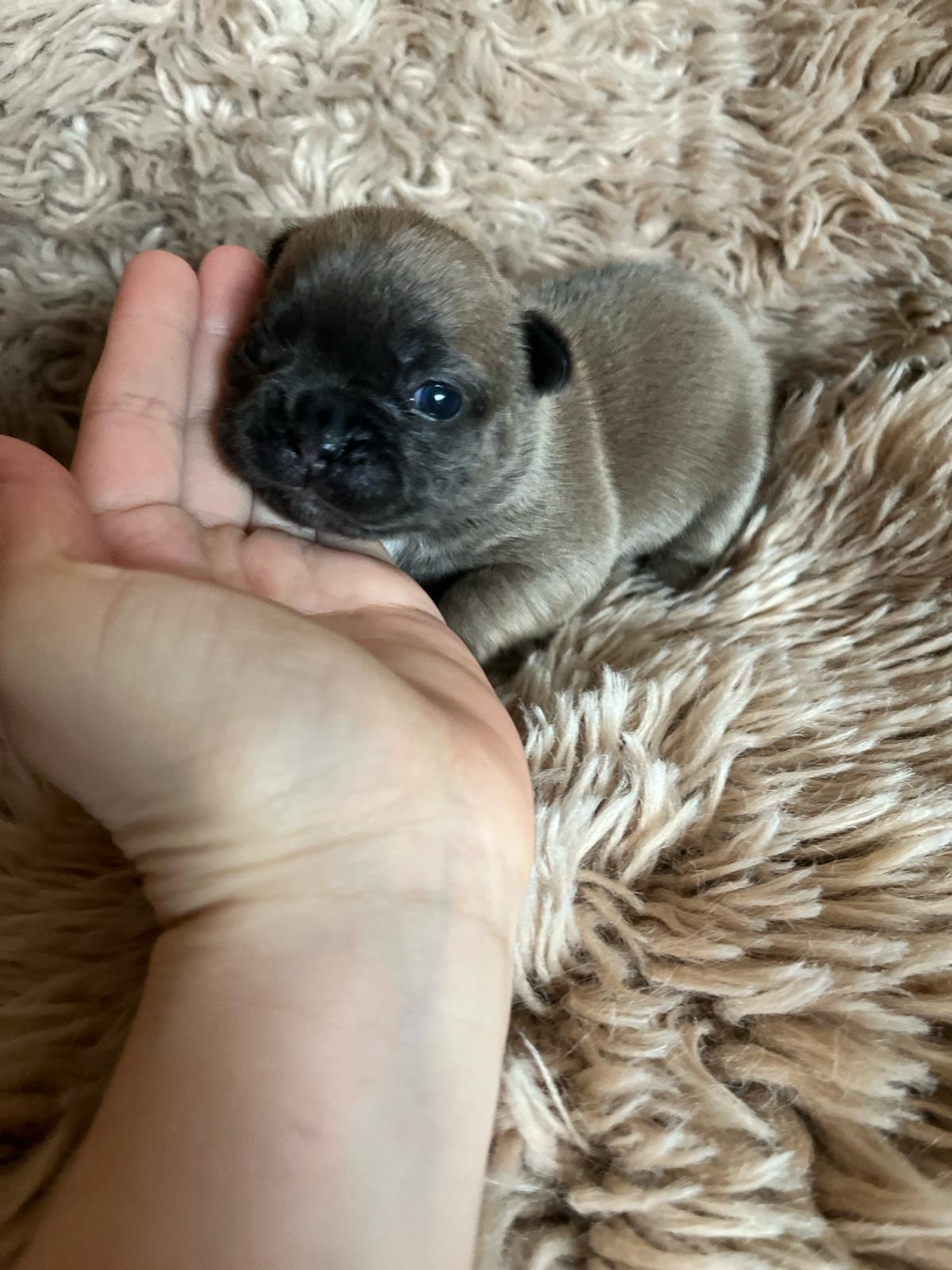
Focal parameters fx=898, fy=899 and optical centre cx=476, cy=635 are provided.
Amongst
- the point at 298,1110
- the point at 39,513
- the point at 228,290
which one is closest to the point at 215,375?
the point at 228,290

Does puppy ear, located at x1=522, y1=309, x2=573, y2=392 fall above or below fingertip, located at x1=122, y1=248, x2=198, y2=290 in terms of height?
below

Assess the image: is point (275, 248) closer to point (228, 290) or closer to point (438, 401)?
point (228, 290)

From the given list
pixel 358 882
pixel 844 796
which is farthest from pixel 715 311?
pixel 358 882

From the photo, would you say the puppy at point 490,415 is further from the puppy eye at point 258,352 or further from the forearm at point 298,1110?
the forearm at point 298,1110

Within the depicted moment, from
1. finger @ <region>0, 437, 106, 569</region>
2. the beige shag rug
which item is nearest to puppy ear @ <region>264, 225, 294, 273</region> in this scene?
the beige shag rug

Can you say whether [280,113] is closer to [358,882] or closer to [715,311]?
[715,311]

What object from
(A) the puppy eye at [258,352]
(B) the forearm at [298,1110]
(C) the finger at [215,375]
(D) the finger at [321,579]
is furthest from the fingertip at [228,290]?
(B) the forearm at [298,1110]

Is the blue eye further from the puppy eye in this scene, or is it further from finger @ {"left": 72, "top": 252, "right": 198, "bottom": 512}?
finger @ {"left": 72, "top": 252, "right": 198, "bottom": 512}
